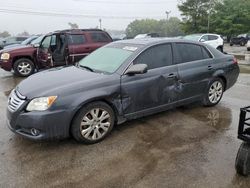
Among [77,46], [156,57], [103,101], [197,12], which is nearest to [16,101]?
[103,101]

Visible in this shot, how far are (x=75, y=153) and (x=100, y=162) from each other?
1.45 feet

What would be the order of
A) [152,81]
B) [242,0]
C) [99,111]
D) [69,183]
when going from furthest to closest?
[242,0]
[152,81]
[99,111]
[69,183]

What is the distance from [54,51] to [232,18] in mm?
33099

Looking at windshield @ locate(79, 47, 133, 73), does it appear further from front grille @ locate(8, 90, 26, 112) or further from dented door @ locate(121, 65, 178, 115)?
front grille @ locate(8, 90, 26, 112)

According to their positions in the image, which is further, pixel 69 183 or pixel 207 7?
pixel 207 7

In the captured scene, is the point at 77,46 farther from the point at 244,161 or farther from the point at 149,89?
the point at 244,161

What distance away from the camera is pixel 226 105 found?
5902 mm

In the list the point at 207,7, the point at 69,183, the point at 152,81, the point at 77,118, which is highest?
the point at 207,7

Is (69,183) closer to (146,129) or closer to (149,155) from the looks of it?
(149,155)

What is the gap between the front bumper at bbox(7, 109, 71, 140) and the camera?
142 inches

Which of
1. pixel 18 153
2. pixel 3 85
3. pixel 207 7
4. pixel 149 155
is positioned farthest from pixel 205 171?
pixel 207 7

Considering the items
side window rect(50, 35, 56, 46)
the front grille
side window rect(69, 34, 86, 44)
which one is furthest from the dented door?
side window rect(50, 35, 56, 46)

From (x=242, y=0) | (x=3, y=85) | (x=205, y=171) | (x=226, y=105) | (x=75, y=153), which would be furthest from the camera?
(x=242, y=0)

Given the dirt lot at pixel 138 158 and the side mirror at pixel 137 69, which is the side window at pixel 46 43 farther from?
the side mirror at pixel 137 69
